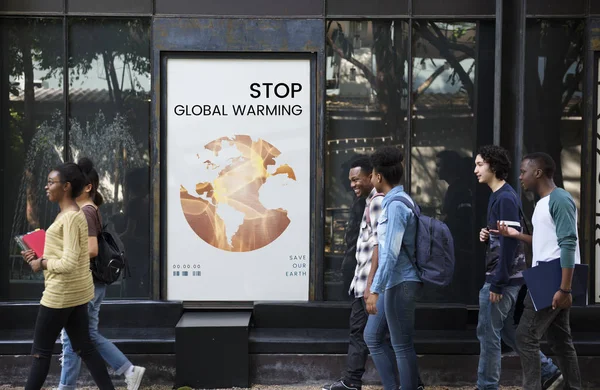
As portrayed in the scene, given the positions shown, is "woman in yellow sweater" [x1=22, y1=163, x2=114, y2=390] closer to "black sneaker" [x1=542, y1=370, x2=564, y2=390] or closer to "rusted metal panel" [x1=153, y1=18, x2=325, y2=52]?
"rusted metal panel" [x1=153, y1=18, x2=325, y2=52]

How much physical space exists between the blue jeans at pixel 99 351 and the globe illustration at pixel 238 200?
5.75 feet

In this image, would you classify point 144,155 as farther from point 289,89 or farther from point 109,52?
point 289,89

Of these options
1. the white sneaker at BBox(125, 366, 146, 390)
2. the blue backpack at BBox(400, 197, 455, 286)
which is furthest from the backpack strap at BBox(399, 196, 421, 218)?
the white sneaker at BBox(125, 366, 146, 390)

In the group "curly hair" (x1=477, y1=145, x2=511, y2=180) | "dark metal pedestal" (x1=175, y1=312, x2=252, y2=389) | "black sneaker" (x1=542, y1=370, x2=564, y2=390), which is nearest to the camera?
"curly hair" (x1=477, y1=145, x2=511, y2=180)

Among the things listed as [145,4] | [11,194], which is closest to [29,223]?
[11,194]

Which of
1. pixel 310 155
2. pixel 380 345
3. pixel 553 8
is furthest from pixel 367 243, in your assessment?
pixel 553 8

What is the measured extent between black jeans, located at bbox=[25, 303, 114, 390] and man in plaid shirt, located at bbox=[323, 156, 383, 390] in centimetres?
198

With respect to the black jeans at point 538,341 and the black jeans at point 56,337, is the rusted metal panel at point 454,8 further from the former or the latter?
the black jeans at point 56,337

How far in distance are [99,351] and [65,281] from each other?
109 centimetres

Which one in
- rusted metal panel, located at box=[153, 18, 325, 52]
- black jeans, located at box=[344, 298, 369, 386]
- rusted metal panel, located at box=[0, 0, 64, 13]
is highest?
rusted metal panel, located at box=[0, 0, 64, 13]

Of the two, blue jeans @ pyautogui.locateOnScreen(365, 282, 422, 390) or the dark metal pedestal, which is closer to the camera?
blue jeans @ pyautogui.locateOnScreen(365, 282, 422, 390)

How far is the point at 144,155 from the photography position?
787cm

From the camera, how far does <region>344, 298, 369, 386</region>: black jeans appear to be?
6.42 meters

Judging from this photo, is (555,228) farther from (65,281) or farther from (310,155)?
(65,281)
